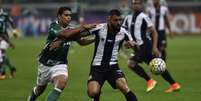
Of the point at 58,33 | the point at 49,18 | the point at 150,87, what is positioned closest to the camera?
the point at 58,33

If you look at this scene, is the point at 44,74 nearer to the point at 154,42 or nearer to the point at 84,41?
the point at 84,41

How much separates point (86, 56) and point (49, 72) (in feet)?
60.8

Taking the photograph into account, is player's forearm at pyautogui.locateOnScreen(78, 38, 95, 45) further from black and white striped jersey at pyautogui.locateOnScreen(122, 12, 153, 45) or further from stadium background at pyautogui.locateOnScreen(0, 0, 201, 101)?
black and white striped jersey at pyautogui.locateOnScreen(122, 12, 153, 45)

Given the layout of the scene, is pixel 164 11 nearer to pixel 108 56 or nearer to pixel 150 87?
pixel 150 87

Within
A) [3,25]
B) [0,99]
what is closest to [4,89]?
[0,99]

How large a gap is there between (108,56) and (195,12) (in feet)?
137

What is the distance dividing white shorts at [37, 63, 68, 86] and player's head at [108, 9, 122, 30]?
4.02 feet

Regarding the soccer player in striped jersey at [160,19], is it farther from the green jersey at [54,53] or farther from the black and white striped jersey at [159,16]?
the green jersey at [54,53]

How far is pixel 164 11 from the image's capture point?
22.7 metres

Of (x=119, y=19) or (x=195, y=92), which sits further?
(x=195, y=92)

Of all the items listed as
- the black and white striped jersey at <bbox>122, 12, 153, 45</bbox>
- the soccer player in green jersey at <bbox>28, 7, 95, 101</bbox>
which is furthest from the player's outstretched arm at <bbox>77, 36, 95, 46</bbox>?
the black and white striped jersey at <bbox>122, 12, 153, 45</bbox>

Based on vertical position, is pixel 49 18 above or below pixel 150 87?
below

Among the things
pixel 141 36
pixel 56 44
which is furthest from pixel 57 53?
pixel 141 36

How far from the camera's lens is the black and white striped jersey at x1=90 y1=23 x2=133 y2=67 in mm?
13727
